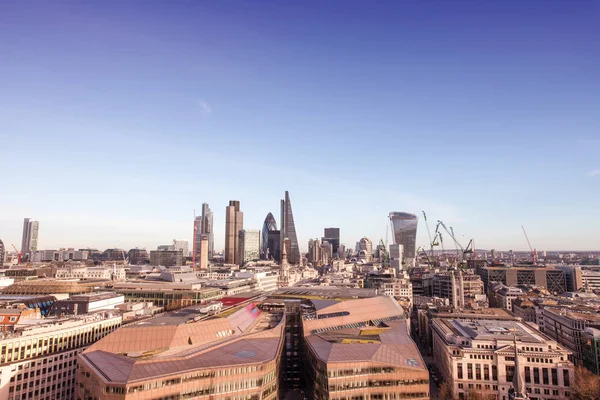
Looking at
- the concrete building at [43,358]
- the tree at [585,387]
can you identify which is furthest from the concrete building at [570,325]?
the concrete building at [43,358]

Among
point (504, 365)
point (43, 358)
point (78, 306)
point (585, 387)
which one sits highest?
point (78, 306)

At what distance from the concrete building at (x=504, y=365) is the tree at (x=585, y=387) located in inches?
59.5

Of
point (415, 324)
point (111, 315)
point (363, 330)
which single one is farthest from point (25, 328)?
point (415, 324)

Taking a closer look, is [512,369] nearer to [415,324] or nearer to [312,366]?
[312,366]

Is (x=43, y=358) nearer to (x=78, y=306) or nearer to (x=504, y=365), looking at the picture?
(x=78, y=306)

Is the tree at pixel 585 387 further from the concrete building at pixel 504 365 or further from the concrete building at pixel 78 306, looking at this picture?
the concrete building at pixel 78 306

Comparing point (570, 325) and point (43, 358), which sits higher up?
point (43, 358)

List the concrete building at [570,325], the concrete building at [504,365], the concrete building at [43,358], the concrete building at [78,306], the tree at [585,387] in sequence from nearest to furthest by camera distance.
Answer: the concrete building at [43,358] < the tree at [585,387] < the concrete building at [504,365] < the concrete building at [570,325] < the concrete building at [78,306]

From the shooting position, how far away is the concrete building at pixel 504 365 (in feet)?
235

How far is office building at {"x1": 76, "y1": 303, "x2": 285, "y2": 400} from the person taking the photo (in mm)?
48594

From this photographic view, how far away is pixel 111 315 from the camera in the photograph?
86.8 m

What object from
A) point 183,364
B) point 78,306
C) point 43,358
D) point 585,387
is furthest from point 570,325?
point 78,306

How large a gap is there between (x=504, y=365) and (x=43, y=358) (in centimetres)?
7901

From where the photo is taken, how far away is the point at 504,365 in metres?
74.9
